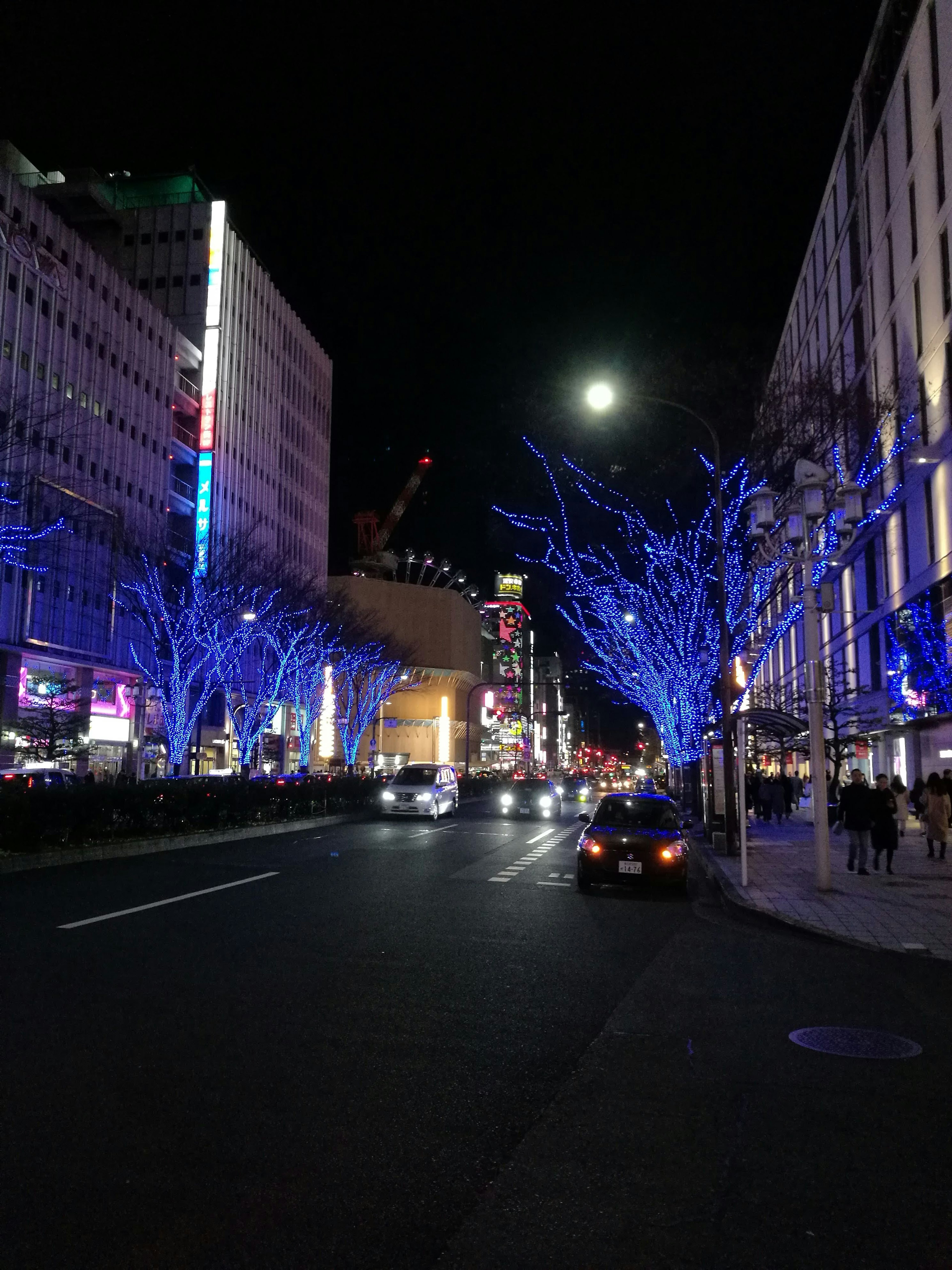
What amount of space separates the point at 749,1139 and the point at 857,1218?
2.69ft

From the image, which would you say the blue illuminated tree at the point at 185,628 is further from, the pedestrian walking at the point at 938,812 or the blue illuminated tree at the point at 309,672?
the pedestrian walking at the point at 938,812

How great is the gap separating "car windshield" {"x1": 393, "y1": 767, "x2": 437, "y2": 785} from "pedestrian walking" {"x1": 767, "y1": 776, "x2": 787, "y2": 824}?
1134 centimetres

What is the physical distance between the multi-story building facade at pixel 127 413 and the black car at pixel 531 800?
1600 cm

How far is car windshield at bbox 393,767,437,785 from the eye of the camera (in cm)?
3250

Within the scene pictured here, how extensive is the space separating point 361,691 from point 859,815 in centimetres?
5079

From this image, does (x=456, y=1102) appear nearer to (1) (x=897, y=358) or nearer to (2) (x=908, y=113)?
(1) (x=897, y=358)

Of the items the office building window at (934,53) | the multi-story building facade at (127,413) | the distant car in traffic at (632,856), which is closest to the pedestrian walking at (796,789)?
the office building window at (934,53)

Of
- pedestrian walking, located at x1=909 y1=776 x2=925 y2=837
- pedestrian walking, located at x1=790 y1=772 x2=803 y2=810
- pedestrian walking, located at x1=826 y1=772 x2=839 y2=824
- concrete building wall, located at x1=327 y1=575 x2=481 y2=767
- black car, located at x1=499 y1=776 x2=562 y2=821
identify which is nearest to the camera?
pedestrian walking, located at x1=909 y1=776 x2=925 y2=837

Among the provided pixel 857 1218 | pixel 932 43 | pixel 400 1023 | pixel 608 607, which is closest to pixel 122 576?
pixel 608 607

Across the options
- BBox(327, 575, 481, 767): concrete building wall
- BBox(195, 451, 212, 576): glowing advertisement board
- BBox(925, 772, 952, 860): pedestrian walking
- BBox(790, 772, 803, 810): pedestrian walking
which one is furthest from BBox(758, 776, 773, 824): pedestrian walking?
BBox(327, 575, 481, 767): concrete building wall

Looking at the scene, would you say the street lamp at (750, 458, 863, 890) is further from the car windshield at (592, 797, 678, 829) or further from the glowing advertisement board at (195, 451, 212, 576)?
the glowing advertisement board at (195, 451, 212, 576)

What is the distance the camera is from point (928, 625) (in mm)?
26484

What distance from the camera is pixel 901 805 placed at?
26484 mm

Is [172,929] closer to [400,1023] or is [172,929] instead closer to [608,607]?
[400,1023]
